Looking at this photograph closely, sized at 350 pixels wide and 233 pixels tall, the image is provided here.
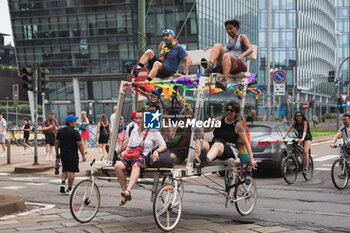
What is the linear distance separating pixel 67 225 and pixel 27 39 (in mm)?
65651

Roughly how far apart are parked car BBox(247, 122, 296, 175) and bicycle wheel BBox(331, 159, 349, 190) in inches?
81.8

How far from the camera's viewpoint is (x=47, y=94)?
244 feet

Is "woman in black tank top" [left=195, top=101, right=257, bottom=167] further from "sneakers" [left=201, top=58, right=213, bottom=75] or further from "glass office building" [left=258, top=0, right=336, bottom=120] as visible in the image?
"glass office building" [left=258, top=0, right=336, bottom=120]

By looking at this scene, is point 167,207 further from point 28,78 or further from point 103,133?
point 103,133

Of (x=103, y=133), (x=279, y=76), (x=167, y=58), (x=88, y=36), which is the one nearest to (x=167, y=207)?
(x=167, y=58)

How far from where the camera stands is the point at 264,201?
32.6ft

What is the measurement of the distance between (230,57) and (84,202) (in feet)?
9.95

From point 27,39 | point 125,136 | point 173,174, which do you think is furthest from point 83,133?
point 27,39

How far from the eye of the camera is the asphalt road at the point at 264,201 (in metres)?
7.92

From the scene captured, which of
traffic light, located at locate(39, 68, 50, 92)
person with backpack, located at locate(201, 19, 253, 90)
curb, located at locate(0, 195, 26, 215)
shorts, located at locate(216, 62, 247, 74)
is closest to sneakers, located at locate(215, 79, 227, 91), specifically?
person with backpack, located at locate(201, 19, 253, 90)

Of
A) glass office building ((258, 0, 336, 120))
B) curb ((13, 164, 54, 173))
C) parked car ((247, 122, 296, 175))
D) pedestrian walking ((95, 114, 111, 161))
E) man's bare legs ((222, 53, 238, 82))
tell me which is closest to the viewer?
man's bare legs ((222, 53, 238, 82))

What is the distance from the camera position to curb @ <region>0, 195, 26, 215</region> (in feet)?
27.1

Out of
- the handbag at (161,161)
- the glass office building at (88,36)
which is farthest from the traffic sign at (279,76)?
the glass office building at (88,36)

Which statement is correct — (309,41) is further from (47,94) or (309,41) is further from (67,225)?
(67,225)
